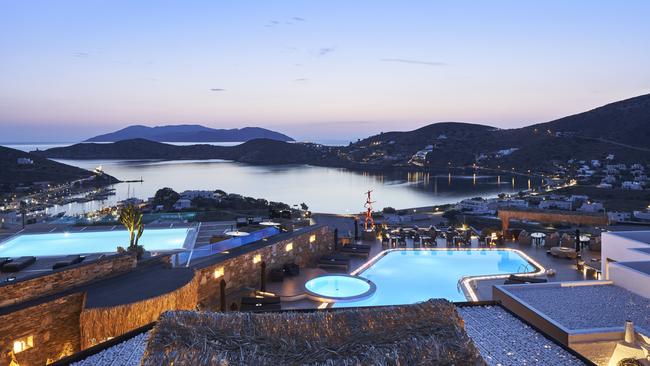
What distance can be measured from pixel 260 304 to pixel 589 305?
482cm

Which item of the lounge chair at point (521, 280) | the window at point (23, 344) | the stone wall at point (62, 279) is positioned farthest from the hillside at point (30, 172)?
the lounge chair at point (521, 280)

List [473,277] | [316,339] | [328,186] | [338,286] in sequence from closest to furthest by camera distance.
Result: 1. [316,339]
2. [338,286]
3. [473,277]
4. [328,186]

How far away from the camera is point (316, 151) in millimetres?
103250

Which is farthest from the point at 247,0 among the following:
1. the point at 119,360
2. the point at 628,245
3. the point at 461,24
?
the point at 119,360

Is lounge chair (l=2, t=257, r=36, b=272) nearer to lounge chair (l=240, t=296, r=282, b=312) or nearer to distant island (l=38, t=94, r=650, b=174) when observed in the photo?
lounge chair (l=240, t=296, r=282, b=312)

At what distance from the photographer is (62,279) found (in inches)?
220

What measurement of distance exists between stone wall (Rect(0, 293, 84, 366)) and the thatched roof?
344 centimetres

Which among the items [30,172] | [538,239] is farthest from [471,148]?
[538,239]

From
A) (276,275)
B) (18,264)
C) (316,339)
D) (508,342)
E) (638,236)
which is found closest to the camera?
(316,339)

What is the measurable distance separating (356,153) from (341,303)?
88667mm

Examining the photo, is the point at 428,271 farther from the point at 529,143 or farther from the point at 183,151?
the point at 183,151

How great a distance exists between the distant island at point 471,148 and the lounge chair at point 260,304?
61.9 meters

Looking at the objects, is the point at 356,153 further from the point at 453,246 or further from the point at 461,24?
the point at 453,246

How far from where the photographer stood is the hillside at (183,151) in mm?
101500
